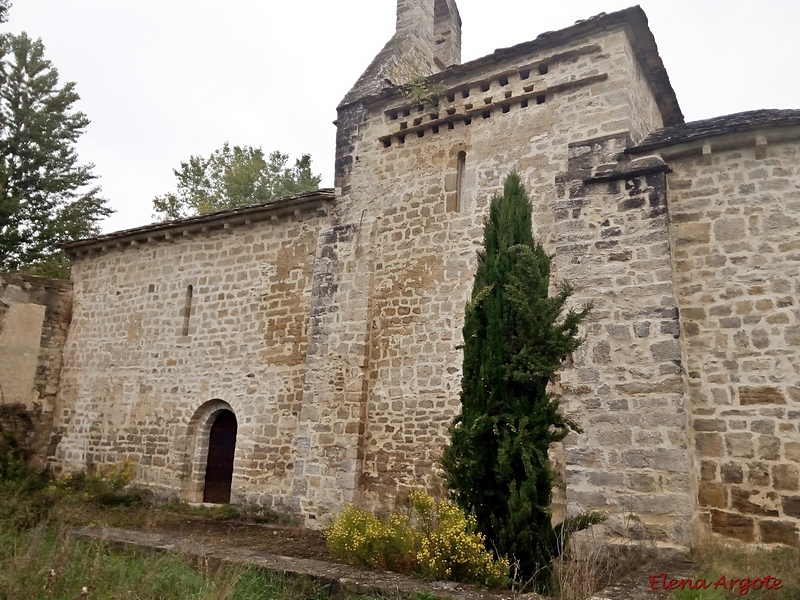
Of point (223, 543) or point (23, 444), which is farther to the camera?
point (23, 444)

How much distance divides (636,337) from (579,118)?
10.3 feet

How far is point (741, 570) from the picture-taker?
4898mm

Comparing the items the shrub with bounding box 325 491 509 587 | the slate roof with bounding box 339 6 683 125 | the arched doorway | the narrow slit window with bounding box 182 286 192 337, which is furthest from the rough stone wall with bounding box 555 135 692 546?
the narrow slit window with bounding box 182 286 192 337

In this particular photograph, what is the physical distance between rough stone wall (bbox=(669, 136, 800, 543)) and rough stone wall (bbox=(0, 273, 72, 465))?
11.8 m

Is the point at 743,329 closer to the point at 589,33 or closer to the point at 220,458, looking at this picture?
the point at 589,33

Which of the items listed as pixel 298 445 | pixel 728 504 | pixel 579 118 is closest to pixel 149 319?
pixel 298 445

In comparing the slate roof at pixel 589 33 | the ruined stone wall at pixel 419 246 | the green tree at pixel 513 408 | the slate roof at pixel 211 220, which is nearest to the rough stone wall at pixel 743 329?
the ruined stone wall at pixel 419 246

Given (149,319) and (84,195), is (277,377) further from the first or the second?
(84,195)

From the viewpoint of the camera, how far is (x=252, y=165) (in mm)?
22828

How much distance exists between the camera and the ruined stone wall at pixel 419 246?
796cm

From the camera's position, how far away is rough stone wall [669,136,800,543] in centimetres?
602

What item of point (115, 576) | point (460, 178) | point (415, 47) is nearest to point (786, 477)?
point (460, 178)

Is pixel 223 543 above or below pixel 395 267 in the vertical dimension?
below

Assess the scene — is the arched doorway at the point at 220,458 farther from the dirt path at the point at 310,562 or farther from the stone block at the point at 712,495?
the stone block at the point at 712,495
